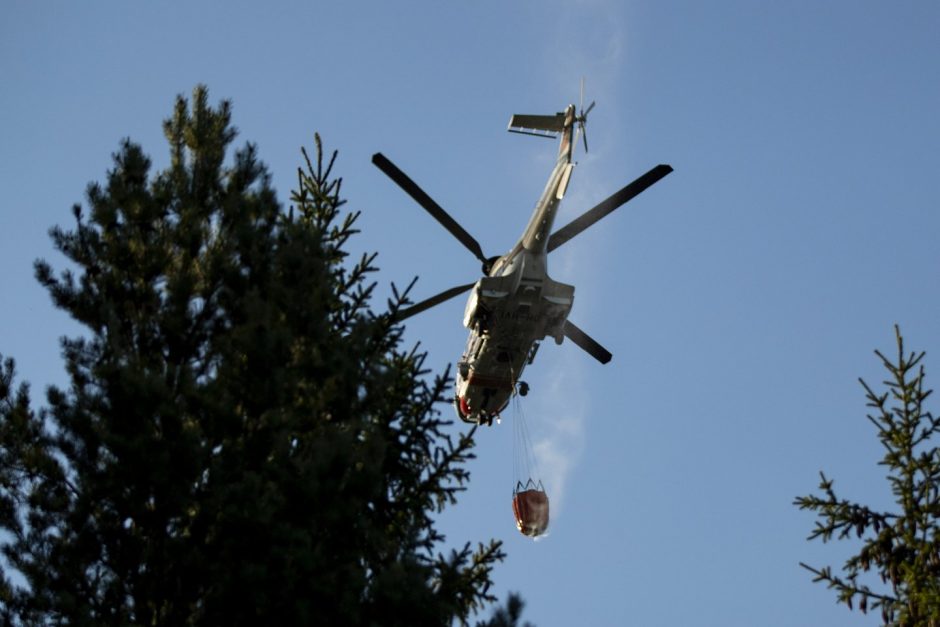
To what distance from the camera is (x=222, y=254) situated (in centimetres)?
1242

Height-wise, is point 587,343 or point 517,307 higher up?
point 587,343

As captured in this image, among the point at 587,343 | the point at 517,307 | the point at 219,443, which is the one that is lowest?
the point at 219,443

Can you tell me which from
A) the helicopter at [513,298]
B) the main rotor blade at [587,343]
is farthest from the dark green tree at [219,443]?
the main rotor blade at [587,343]

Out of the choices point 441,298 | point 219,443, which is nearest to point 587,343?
point 441,298

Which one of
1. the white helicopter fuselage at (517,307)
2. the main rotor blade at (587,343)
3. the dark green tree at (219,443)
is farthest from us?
the main rotor blade at (587,343)

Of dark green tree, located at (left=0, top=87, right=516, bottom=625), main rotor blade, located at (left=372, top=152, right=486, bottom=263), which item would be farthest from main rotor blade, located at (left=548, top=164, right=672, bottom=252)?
dark green tree, located at (left=0, top=87, right=516, bottom=625)

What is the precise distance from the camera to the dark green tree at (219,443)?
A: 1019 cm

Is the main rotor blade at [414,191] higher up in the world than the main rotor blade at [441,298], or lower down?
higher up

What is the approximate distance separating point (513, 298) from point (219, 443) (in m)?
13.2

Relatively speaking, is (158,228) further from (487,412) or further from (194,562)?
(487,412)

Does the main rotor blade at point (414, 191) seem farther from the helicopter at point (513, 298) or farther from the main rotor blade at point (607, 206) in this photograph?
the main rotor blade at point (607, 206)

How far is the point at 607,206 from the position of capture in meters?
24.8

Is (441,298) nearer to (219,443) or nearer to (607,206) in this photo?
(607,206)

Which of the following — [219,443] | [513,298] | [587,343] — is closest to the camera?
[219,443]
